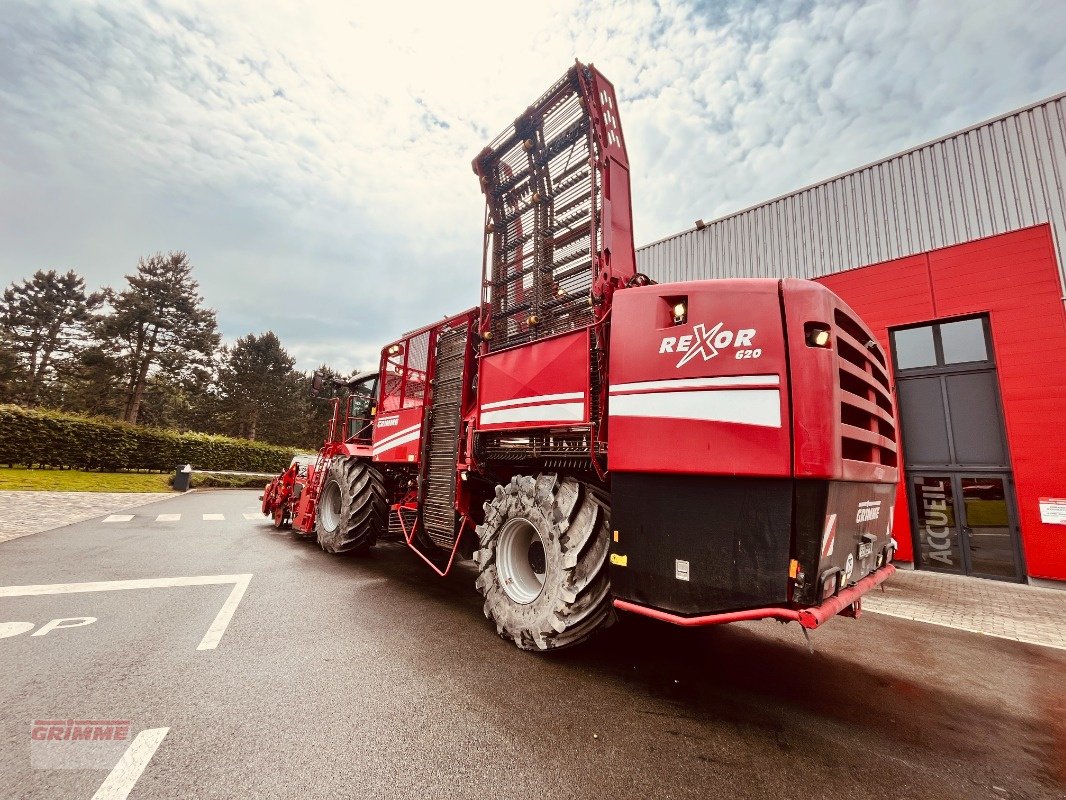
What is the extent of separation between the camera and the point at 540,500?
3387 millimetres

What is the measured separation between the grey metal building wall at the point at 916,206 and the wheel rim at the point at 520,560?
1042 centimetres

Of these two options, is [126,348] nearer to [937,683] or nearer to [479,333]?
[479,333]

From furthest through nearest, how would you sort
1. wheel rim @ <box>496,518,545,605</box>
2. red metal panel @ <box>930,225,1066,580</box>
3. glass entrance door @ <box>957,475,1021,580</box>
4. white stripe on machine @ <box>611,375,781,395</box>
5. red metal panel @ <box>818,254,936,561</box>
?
red metal panel @ <box>818,254,936,561</box>
glass entrance door @ <box>957,475,1021,580</box>
red metal panel @ <box>930,225,1066,580</box>
wheel rim @ <box>496,518,545,605</box>
white stripe on machine @ <box>611,375,781,395</box>

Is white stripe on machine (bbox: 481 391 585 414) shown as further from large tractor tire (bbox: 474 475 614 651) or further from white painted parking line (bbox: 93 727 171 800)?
Result: white painted parking line (bbox: 93 727 171 800)

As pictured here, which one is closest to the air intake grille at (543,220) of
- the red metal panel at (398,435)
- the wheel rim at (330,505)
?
the red metal panel at (398,435)

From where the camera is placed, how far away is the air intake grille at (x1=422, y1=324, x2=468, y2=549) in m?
4.62

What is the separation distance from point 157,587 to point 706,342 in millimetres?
5893

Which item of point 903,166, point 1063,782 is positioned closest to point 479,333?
point 1063,782

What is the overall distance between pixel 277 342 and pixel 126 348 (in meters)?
15.4

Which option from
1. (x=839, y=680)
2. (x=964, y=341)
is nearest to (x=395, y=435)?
(x=839, y=680)

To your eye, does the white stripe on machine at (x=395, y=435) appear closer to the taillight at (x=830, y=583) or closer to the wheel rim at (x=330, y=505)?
the wheel rim at (x=330, y=505)

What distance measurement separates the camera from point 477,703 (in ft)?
8.52

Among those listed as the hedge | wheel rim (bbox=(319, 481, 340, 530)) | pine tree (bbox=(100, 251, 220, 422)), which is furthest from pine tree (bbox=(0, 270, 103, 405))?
wheel rim (bbox=(319, 481, 340, 530))

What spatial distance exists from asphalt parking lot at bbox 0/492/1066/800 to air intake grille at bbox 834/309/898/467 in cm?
158
